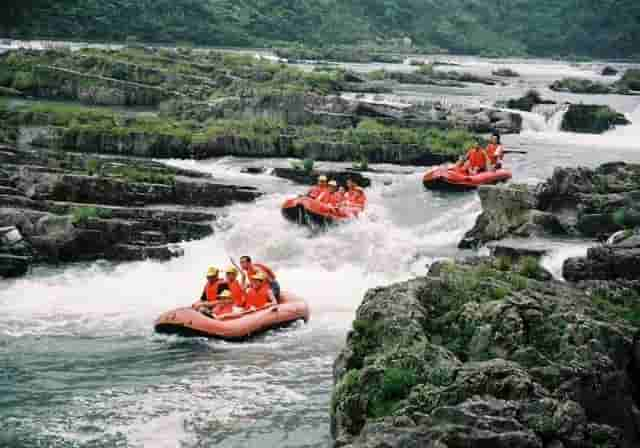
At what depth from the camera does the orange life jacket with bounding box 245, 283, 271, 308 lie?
61.1 ft

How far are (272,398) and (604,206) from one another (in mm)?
10249

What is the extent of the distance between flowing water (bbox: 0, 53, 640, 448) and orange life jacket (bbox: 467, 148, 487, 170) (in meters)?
1.39

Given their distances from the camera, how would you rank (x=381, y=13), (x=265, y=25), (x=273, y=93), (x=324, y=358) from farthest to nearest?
(x=381, y=13)
(x=265, y=25)
(x=273, y=93)
(x=324, y=358)

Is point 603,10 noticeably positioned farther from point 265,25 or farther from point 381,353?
point 381,353

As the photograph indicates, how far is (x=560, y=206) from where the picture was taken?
22.8 metres

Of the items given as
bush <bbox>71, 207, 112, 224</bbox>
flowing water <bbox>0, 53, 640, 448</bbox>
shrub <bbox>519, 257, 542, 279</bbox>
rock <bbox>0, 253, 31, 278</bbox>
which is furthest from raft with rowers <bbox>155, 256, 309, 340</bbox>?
bush <bbox>71, 207, 112, 224</bbox>

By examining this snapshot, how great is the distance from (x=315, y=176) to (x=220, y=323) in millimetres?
13508

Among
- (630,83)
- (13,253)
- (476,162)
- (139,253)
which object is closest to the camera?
(13,253)

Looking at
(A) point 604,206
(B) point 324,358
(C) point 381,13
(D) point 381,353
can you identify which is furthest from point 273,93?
(C) point 381,13

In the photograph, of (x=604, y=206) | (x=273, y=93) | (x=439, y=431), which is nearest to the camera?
(x=439, y=431)

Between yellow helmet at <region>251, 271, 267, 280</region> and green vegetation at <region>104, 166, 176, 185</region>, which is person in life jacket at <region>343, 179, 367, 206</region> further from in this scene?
yellow helmet at <region>251, 271, 267, 280</region>

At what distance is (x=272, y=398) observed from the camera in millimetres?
14430

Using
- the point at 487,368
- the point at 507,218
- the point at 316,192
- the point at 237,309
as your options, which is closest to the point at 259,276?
the point at 237,309

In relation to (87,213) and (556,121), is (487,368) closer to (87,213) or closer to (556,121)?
(87,213)
